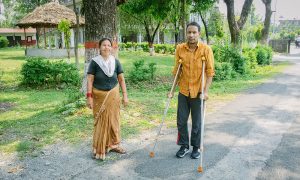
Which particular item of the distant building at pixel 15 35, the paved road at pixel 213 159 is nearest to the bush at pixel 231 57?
the paved road at pixel 213 159

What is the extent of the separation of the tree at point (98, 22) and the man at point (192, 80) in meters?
2.83

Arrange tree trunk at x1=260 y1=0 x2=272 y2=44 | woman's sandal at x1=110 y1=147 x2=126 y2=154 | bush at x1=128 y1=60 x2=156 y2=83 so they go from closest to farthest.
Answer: woman's sandal at x1=110 y1=147 x2=126 y2=154 → bush at x1=128 y1=60 x2=156 y2=83 → tree trunk at x1=260 y1=0 x2=272 y2=44

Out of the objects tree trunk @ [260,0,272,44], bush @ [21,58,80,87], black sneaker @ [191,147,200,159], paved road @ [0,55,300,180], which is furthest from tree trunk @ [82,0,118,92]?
tree trunk @ [260,0,272,44]

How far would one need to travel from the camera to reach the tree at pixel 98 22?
25.5 feet

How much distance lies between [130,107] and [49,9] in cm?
2236

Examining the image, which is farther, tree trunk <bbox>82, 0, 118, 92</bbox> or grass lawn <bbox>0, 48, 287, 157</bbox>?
tree trunk <bbox>82, 0, 118, 92</bbox>

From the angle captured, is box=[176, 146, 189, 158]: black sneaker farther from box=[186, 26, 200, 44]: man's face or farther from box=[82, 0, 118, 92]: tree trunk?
box=[82, 0, 118, 92]: tree trunk

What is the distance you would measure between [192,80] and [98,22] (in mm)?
3433

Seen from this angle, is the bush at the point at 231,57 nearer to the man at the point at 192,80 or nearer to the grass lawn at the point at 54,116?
the grass lawn at the point at 54,116

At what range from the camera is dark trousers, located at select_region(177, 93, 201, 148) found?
5.40 m

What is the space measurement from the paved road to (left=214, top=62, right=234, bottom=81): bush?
6.78m

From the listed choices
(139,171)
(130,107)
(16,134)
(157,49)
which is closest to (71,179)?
(139,171)

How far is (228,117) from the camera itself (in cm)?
834

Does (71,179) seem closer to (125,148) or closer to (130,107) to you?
(125,148)
